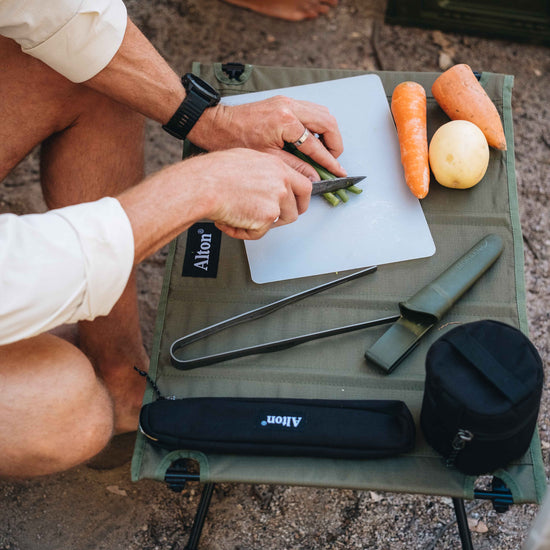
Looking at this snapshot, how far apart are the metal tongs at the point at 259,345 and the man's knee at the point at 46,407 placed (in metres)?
0.17

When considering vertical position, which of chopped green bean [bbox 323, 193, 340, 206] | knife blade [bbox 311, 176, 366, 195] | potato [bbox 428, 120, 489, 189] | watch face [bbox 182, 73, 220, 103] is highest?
watch face [bbox 182, 73, 220, 103]

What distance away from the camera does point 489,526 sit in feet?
4.49

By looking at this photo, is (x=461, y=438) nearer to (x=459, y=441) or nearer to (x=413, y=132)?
(x=459, y=441)

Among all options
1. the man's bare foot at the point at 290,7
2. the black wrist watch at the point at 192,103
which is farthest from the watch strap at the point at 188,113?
the man's bare foot at the point at 290,7

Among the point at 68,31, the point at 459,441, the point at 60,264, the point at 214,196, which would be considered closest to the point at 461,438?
the point at 459,441

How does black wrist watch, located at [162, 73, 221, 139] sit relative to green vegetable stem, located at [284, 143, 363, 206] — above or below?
above

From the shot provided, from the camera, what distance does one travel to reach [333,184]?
1.23 meters

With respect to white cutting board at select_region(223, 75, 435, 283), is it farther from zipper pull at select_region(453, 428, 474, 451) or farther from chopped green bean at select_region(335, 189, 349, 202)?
zipper pull at select_region(453, 428, 474, 451)

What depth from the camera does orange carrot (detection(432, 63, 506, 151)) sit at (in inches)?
50.4

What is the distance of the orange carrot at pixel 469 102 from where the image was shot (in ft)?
4.20

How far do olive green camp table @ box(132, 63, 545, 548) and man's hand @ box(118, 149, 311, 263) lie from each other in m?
0.19

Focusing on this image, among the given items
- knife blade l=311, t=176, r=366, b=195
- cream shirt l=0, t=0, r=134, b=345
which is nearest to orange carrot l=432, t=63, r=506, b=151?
knife blade l=311, t=176, r=366, b=195

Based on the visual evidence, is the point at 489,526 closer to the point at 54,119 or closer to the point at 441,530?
the point at 441,530

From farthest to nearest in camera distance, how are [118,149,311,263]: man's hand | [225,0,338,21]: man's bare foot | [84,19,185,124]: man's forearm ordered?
[225,0,338,21]: man's bare foot < [84,19,185,124]: man's forearm < [118,149,311,263]: man's hand
